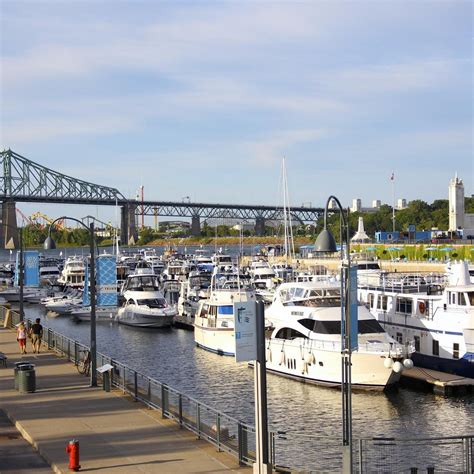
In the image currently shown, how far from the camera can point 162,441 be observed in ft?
68.8

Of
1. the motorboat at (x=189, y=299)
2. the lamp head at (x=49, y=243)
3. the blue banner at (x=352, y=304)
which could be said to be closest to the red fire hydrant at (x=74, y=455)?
the blue banner at (x=352, y=304)

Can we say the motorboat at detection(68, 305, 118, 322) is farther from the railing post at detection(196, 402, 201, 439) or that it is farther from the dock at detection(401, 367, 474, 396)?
the railing post at detection(196, 402, 201, 439)

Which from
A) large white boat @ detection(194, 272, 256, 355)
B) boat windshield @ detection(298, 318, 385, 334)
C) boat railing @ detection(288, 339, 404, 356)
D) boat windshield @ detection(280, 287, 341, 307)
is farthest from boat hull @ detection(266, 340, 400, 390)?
large white boat @ detection(194, 272, 256, 355)

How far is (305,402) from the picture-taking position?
3544cm

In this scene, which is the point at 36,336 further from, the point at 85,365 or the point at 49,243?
the point at 49,243

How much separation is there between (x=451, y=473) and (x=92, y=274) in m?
15.2

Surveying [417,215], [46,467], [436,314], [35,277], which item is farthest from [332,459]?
[417,215]

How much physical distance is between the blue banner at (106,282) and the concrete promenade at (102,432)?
1028 inches

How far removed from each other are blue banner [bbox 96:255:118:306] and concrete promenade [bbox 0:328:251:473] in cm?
2611

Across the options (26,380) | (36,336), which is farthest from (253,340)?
(36,336)

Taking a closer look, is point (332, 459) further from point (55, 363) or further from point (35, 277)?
point (35, 277)

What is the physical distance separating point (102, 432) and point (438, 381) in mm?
18828

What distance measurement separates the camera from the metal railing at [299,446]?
19.1 metres

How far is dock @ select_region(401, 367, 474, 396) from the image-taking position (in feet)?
118
